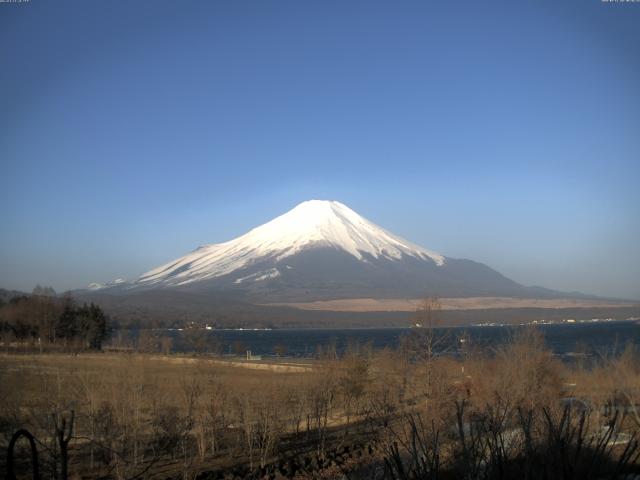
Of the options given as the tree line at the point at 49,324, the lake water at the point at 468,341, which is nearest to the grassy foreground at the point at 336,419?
the lake water at the point at 468,341

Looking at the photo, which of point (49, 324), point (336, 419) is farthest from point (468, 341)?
point (49, 324)

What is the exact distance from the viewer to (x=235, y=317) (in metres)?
161

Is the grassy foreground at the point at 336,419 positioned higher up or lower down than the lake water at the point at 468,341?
higher up

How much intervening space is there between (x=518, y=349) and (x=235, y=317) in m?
141

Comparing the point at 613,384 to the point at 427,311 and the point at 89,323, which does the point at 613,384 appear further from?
the point at 89,323

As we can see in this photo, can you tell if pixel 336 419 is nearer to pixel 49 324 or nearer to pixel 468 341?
pixel 468 341

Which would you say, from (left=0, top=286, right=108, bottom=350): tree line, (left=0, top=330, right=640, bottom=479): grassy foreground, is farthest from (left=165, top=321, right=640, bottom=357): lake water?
(left=0, top=286, right=108, bottom=350): tree line

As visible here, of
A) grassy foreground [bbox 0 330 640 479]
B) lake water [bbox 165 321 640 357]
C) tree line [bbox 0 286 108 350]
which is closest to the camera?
grassy foreground [bbox 0 330 640 479]

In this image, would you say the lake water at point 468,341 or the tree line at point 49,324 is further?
the tree line at point 49,324

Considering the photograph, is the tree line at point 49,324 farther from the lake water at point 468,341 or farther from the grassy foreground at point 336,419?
the grassy foreground at point 336,419

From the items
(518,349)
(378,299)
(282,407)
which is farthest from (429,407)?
(378,299)

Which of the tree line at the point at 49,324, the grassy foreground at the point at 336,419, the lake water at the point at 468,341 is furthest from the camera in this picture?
the tree line at the point at 49,324

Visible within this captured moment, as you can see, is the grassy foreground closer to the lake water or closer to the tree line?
the lake water

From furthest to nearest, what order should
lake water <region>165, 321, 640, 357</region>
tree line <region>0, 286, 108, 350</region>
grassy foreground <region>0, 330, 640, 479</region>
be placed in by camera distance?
tree line <region>0, 286, 108, 350</region>, lake water <region>165, 321, 640, 357</region>, grassy foreground <region>0, 330, 640, 479</region>
